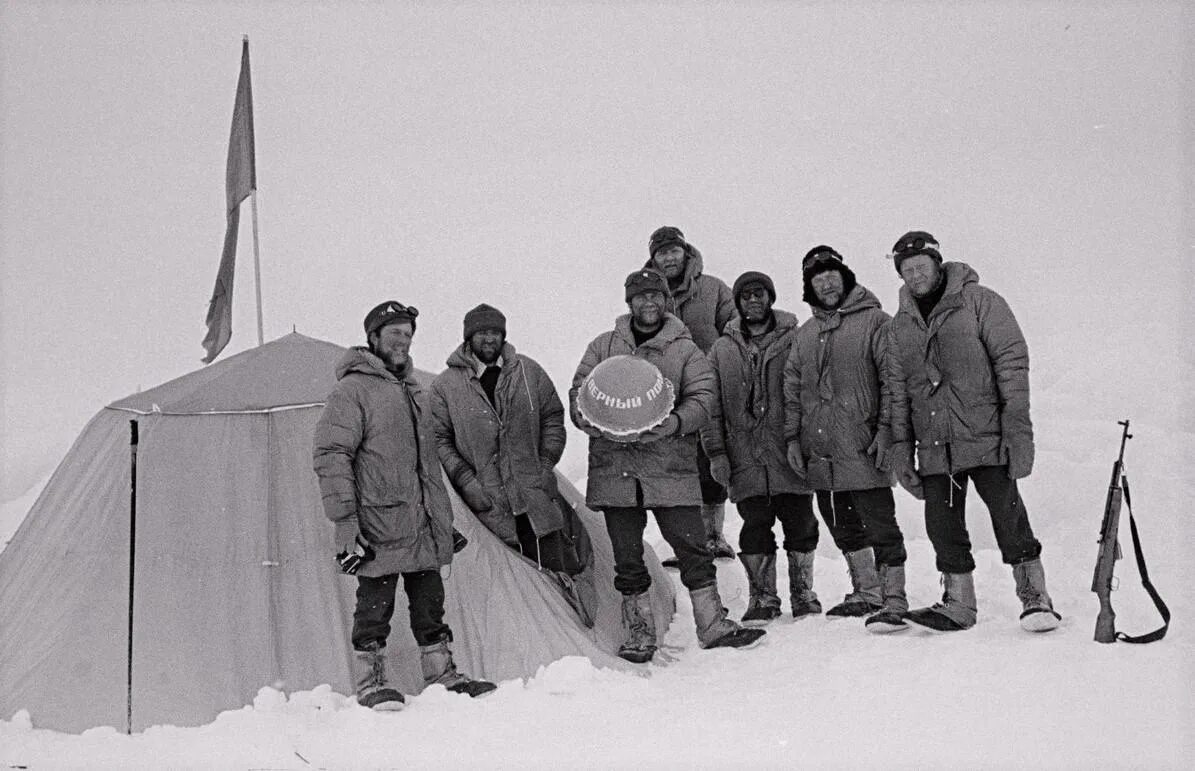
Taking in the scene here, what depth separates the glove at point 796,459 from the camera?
5.81 meters

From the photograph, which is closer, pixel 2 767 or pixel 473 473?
pixel 2 767

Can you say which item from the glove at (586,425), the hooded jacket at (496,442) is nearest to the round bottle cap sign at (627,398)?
the glove at (586,425)

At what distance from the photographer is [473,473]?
5633mm

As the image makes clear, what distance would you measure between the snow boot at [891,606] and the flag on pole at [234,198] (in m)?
4.35

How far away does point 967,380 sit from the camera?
17.1 feet

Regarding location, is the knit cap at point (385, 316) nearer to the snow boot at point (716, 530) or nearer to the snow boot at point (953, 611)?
the snow boot at point (716, 530)

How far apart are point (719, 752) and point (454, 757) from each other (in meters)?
1.01

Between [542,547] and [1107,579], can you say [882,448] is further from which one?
[542,547]

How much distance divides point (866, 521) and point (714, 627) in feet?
3.30

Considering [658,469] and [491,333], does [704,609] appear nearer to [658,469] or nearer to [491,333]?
[658,469]

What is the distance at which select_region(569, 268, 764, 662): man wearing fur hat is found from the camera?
17.9 feet

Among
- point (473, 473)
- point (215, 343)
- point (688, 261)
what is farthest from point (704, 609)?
point (215, 343)

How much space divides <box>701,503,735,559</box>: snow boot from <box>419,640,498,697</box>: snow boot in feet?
7.44

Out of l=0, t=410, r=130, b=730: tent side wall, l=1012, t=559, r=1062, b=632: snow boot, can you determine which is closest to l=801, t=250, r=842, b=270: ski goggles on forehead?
l=1012, t=559, r=1062, b=632: snow boot
